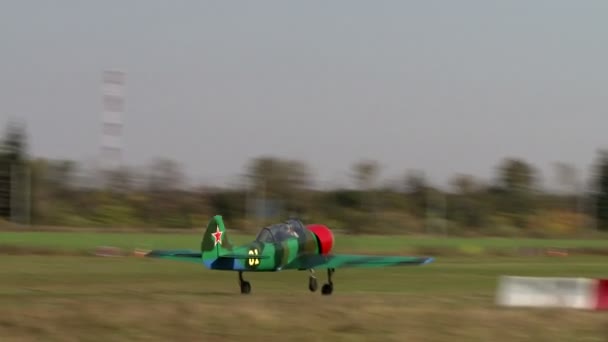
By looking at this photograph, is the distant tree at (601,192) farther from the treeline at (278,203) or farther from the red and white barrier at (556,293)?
A: the red and white barrier at (556,293)

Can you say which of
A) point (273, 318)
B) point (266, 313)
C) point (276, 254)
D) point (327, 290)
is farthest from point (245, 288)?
point (273, 318)

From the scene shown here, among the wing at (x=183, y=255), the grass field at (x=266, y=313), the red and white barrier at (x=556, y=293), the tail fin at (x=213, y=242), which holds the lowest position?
the grass field at (x=266, y=313)

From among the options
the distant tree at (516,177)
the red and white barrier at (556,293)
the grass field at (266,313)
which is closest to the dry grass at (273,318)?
the grass field at (266,313)

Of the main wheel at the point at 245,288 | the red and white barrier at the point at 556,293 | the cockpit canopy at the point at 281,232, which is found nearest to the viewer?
the red and white barrier at the point at 556,293

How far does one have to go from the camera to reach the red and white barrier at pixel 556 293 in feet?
63.3

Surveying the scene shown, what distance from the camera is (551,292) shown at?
19453 millimetres

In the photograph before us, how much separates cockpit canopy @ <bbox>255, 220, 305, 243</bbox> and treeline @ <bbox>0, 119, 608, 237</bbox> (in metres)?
29.5

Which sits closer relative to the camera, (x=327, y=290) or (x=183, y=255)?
(x=183, y=255)

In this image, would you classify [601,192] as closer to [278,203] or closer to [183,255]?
[278,203]

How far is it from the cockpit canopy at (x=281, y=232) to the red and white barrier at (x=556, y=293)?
17.5 ft

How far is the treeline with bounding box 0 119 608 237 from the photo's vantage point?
5703cm

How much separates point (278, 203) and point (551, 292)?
3890cm

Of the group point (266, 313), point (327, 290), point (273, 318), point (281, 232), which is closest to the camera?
point (273, 318)

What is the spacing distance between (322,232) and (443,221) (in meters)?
36.3
